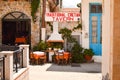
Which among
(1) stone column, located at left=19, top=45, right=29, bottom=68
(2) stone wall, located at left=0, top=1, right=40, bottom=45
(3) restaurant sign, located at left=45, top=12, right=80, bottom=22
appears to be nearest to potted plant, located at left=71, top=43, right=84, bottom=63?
(3) restaurant sign, located at left=45, top=12, right=80, bottom=22

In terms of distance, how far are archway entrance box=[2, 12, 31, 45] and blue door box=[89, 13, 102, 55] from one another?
460 cm

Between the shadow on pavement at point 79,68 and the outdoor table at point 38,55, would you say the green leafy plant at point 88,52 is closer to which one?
the shadow on pavement at point 79,68

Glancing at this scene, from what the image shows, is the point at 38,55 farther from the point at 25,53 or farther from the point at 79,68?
the point at 25,53

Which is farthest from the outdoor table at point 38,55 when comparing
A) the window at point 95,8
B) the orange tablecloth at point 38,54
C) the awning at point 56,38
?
the window at point 95,8

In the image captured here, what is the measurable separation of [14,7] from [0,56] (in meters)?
12.7

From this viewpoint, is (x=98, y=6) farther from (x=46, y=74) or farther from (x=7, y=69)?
(x=7, y=69)

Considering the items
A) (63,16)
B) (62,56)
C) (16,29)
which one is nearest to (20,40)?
(16,29)

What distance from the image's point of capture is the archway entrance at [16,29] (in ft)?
72.6

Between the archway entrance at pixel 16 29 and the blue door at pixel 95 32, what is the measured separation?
4604mm

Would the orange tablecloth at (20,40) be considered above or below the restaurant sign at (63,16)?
below

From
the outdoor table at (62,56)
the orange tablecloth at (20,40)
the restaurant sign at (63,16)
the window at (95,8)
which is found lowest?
the outdoor table at (62,56)

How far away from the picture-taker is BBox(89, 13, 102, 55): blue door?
21078 millimetres

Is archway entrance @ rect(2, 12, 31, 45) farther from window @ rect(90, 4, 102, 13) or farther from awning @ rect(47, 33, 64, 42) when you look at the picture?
window @ rect(90, 4, 102, 13)

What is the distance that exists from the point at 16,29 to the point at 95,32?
6.77 metres
